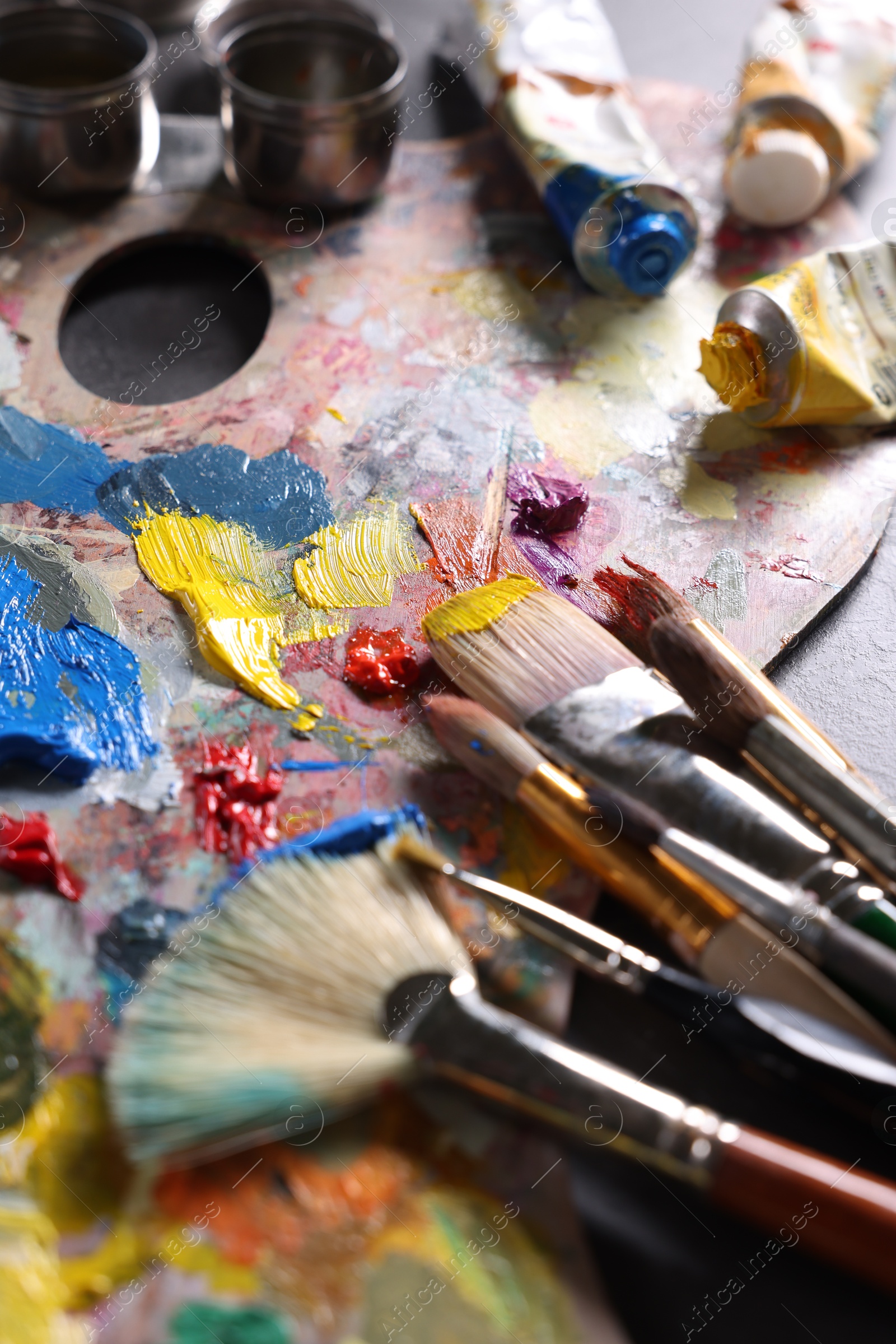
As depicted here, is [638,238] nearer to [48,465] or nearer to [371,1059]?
[48,465]

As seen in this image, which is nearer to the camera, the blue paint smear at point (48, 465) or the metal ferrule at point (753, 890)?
the metal ferrule at point (753, 890)

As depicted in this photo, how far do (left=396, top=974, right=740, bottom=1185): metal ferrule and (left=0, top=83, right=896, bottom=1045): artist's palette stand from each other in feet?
0.71

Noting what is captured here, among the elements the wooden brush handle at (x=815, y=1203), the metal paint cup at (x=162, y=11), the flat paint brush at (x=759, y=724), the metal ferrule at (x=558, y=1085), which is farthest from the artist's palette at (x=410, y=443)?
the metal paint cup at (x=162, y=11)

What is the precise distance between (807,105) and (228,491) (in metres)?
1.25

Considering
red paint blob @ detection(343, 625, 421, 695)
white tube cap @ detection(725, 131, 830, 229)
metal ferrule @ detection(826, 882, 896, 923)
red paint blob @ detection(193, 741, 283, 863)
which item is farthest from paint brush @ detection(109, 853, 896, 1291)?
white tube cap @ detection(725, 131, 830, 229)

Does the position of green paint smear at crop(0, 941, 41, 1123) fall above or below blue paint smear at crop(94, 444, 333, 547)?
below

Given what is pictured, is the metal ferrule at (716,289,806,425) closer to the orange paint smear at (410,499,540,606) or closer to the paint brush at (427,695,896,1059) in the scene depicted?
the orange paint smear at (410,499,540,606)

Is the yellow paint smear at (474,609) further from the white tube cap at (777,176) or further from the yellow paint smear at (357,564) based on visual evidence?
the white tube cap at (777,176)

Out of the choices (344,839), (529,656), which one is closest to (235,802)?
(344,839)

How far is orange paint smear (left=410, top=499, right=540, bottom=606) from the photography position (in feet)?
4.52

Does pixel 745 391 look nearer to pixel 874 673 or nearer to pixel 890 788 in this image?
pixel 874 673

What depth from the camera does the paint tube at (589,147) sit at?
169 cm

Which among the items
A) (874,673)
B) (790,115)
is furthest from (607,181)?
(874,673)

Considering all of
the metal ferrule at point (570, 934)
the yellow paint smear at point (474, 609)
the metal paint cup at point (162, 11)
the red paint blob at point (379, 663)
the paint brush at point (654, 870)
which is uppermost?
the metal paint cup at point (162, 11)
